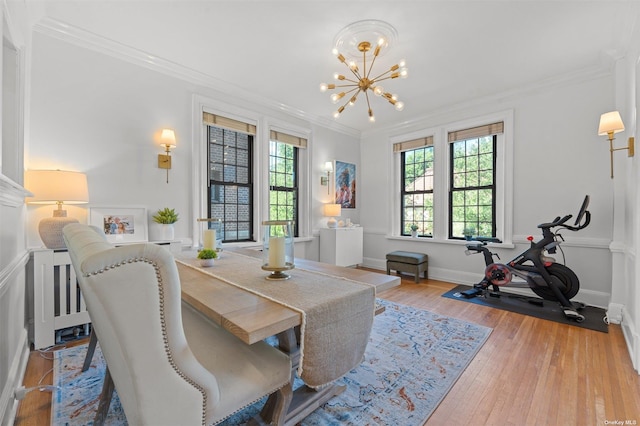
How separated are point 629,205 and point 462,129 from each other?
Result: 219cm

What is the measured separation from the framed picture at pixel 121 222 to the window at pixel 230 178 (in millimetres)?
832

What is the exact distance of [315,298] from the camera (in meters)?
1.24

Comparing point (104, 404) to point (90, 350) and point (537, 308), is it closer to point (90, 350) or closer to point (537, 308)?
point (90, 350)

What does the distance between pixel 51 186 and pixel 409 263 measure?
431 cm

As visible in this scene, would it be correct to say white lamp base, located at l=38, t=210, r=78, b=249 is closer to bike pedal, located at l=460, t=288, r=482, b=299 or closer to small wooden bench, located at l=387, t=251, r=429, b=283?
small wooden bench, located at l=387, t=251, r=429, b=283

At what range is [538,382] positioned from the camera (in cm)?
186

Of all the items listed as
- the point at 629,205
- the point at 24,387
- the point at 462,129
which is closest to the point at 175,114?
the point at 24,387

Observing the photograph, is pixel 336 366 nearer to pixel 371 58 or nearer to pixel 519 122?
pixel 371 58

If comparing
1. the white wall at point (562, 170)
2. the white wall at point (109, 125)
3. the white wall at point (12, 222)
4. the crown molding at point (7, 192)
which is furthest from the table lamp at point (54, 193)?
the white wall at point (562, 170)

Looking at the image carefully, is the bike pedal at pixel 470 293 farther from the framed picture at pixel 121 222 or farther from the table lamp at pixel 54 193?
the table lamp at pixel 54 193

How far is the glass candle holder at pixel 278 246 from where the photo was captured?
1.47 m

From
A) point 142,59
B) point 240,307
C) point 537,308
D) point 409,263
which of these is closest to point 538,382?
point 537,308

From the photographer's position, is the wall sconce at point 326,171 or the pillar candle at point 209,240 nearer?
the pillar candle at point 209,240

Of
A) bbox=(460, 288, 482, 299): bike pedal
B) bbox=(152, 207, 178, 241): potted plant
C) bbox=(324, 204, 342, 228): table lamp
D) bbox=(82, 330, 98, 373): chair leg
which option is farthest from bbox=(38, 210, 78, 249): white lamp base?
bbox=(460, 288, 482, 299): bike pedal
